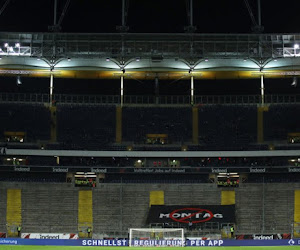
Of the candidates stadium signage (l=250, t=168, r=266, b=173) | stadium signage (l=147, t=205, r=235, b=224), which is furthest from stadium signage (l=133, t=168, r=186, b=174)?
stadium signage (l=250, t=168, r=266, b=173)

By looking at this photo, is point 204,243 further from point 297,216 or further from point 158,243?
point 297,216

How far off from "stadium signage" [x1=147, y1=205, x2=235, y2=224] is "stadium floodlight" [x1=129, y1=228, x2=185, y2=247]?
10.2ft

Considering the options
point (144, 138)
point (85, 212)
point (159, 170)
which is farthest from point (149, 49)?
point (85, 212)

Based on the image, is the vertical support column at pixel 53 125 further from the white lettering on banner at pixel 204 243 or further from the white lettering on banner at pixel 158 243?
the white lettering on banner at pixel 204 243

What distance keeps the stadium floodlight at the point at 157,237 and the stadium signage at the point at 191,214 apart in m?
3.10

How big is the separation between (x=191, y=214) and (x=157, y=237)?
6.02 meters

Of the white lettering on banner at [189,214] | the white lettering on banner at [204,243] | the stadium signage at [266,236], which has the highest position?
the white lettering on banner at [189,214]

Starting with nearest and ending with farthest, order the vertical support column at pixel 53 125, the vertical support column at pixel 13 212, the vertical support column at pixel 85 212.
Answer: the vertical support column at pixel 13 212
the vertical support column at pixel 85 212
the vertical support column at pixel 53 125

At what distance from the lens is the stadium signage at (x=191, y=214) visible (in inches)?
1534

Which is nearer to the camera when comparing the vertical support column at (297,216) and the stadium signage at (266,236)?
the stadium signage at (266,236)

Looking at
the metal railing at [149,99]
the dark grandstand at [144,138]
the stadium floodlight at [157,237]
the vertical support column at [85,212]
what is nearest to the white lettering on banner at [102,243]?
Result: the stadium floodlight at [157,237]
